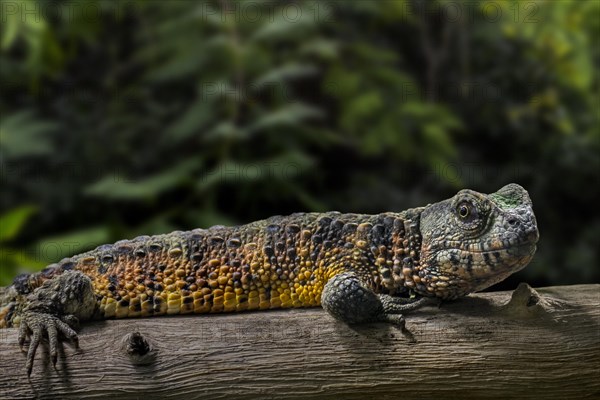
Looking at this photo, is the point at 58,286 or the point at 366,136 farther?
the point at 366,136

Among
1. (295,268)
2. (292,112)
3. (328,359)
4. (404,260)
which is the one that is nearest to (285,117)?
(292,112)

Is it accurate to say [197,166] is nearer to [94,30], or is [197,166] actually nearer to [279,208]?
[279,208]

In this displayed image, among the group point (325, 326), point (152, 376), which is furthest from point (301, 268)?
point (152, 376)

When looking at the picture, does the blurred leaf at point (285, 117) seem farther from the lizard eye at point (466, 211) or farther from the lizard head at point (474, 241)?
the lizard eye at point (466, 211)

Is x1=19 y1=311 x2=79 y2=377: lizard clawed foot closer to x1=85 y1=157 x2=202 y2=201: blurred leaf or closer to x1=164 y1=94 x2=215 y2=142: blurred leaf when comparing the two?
x1=85 y1=157 x2=202 y2=201: blurred leaf

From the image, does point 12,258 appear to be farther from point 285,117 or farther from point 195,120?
point 285,117
